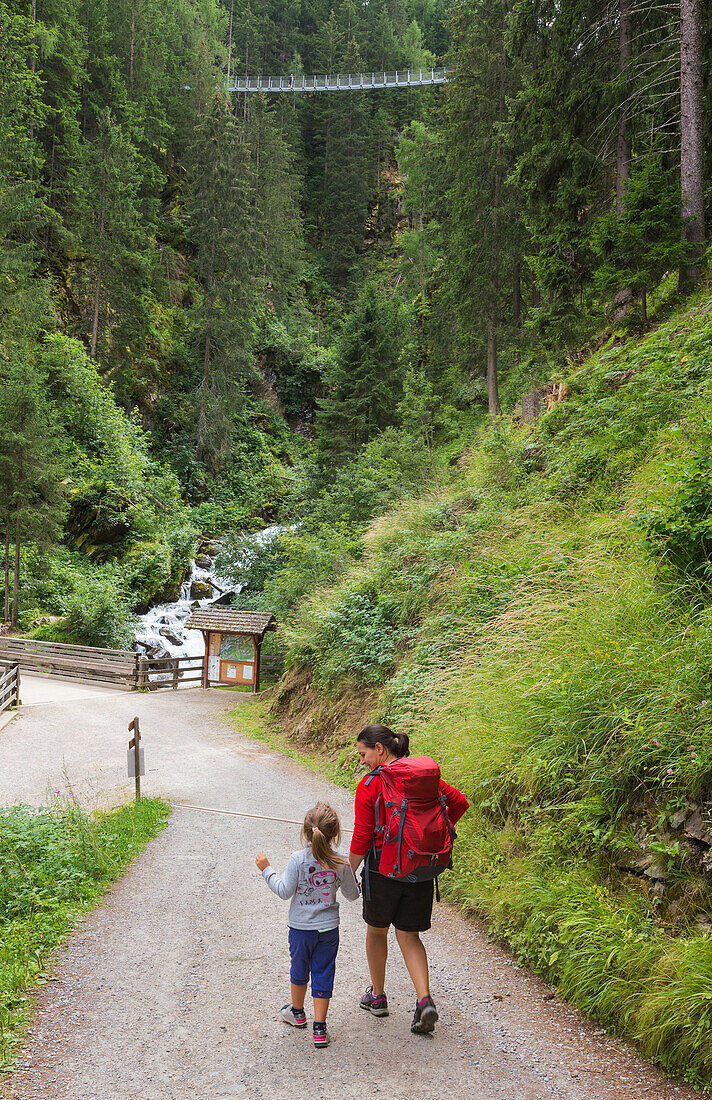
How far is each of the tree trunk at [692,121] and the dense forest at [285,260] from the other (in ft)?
0.15

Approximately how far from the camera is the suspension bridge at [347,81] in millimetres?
54188

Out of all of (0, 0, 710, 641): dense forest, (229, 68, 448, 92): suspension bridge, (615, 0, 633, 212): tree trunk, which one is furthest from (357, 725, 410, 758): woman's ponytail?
(229, 68, 448, 92): suspension bridge

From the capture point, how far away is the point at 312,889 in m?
3.66

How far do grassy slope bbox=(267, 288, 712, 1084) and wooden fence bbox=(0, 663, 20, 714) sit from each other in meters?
8.70

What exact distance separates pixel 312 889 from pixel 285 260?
47.9 meters

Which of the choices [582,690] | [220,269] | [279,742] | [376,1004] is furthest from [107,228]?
Result: [376,1004]

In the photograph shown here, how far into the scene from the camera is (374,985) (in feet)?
12.8

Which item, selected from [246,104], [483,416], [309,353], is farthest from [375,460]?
[246,104]

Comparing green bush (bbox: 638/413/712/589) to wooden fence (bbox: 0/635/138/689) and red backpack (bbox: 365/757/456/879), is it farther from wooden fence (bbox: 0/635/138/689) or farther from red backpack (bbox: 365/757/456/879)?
wooden fence (bbox: 0/635/138/689)

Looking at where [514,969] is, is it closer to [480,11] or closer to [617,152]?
[617,152]

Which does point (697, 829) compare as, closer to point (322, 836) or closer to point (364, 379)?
point (322, 836)

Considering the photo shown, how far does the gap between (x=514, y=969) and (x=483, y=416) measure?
21372 millimetres

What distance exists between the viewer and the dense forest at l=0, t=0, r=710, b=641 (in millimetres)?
12688

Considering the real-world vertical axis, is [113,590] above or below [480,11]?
below
